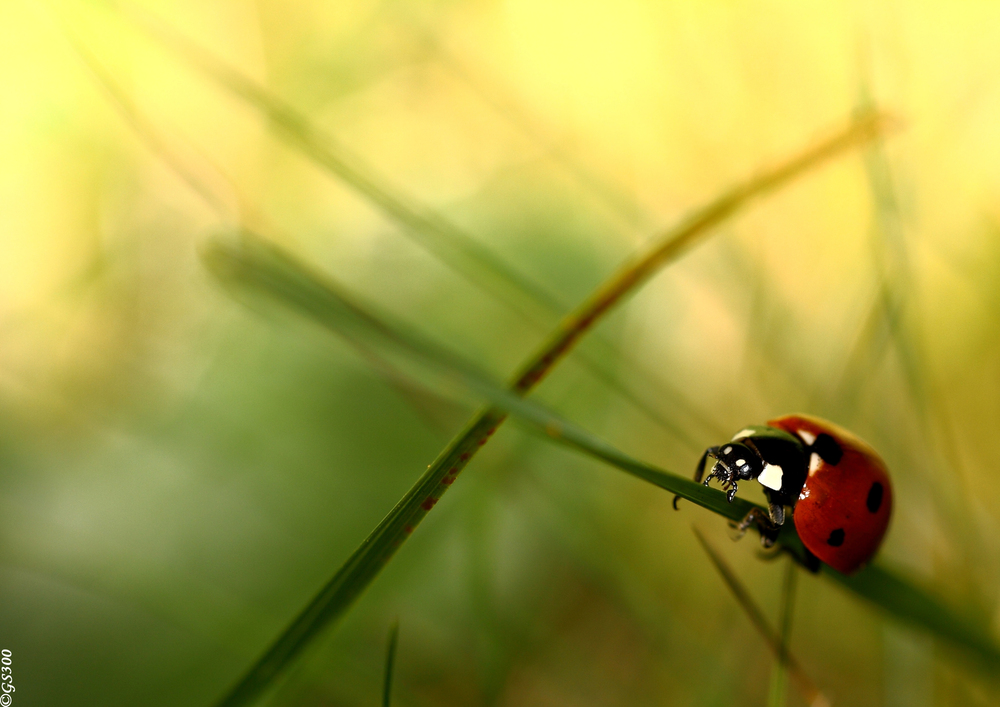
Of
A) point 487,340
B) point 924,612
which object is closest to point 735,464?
point 924,612

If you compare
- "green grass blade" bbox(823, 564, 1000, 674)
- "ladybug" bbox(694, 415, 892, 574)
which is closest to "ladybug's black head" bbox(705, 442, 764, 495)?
"ladybug" bbox(694, 415, 892, 574)

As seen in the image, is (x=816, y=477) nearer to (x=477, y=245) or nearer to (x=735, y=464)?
(x=735, y=464)

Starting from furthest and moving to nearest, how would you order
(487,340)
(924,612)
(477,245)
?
(487,340) → (477,245) → (924,612)

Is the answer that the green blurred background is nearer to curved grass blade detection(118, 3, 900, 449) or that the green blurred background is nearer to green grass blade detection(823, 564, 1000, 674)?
curved grass blade detection(118, 3, 900, 449)

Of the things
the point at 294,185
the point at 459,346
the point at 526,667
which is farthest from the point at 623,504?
the point at 294,185

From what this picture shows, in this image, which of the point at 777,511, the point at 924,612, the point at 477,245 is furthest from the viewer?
the point at 477,245

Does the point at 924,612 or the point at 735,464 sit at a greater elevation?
the point at 735,464

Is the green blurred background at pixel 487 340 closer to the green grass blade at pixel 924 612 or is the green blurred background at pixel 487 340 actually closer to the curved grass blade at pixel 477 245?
the curved grass blade at pixel 477 245
